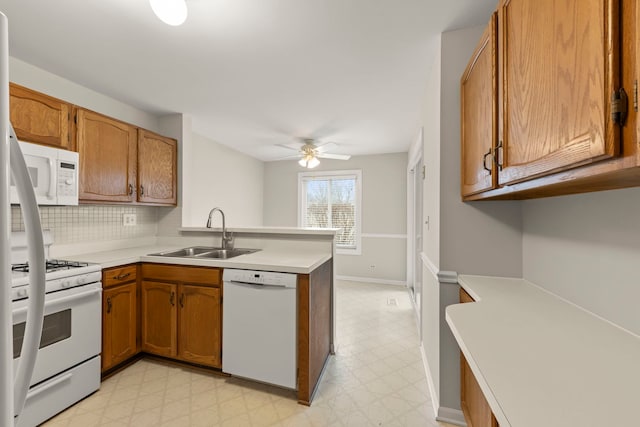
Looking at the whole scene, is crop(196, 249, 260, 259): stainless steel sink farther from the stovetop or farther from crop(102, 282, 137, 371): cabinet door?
the stovetop

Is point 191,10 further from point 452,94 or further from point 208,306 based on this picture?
point 208,306

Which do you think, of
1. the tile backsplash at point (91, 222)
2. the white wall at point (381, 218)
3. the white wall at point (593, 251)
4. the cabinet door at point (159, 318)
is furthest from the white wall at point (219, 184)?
the white wall at point (593, 251)

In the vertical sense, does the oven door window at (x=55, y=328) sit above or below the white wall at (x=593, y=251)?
below

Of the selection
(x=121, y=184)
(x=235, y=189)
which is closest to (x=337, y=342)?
(x=121, y=184)

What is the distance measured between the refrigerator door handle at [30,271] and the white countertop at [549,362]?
1053 millimetres

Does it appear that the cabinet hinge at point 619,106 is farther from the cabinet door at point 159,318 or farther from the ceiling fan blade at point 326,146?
the ceiling fan blade at point 326,146

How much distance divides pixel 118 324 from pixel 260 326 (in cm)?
115

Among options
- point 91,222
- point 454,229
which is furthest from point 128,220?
point 454,229

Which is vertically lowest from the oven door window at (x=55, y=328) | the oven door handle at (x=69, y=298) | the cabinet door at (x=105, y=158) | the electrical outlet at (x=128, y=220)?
the oven door window at (x=55, y=328)

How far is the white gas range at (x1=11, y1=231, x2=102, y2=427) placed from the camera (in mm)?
1453

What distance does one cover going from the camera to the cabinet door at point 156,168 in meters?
2.55

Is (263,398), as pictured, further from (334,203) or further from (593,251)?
(334,203)

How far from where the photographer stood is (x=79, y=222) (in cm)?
229

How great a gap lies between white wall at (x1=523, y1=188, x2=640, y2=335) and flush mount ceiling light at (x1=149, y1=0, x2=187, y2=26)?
1.96 m
